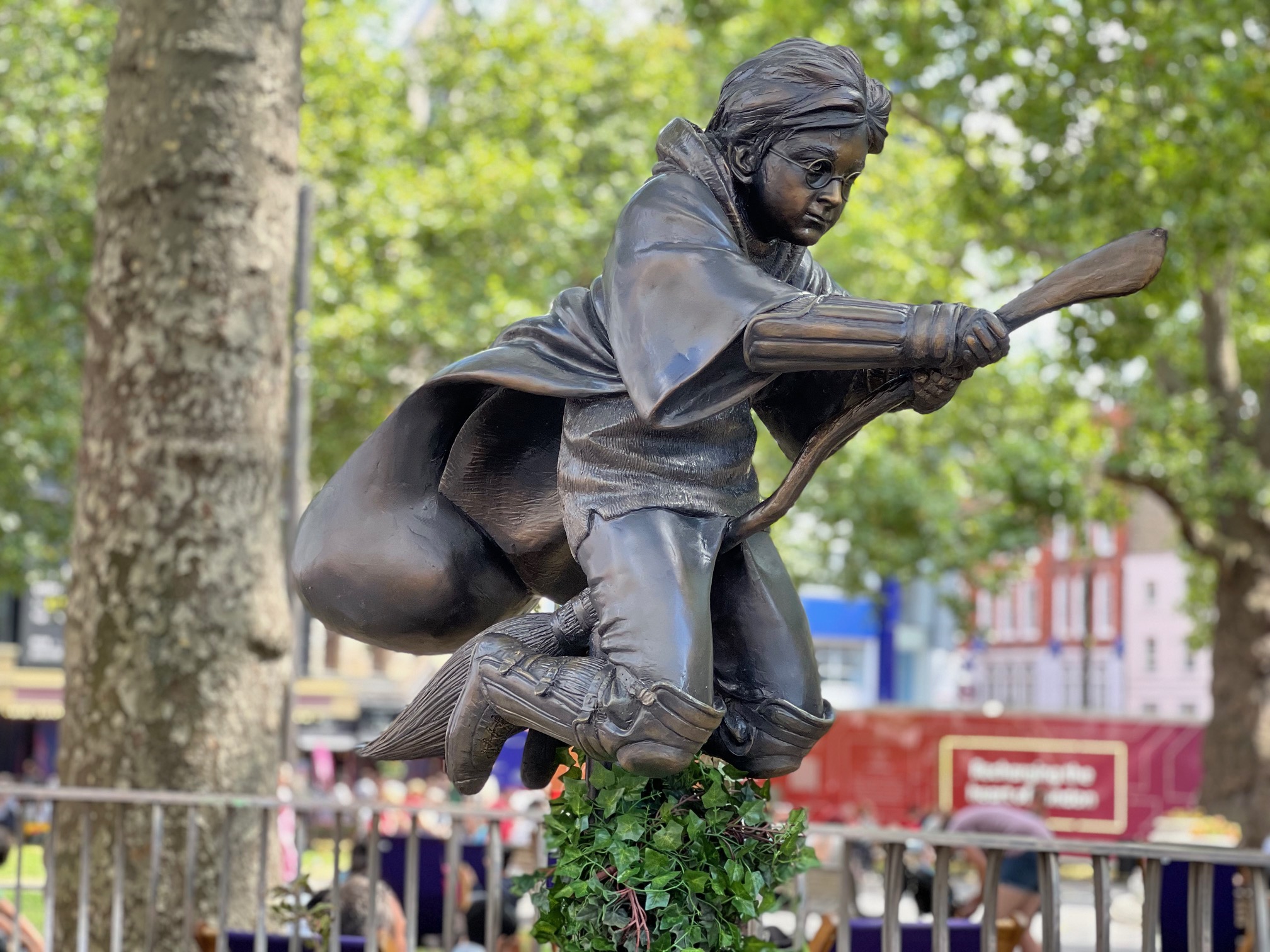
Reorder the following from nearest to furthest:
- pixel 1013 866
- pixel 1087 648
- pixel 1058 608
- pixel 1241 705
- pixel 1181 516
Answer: pixel 1013 866
pixel 1181 516
pixel 1241 705
pixel 1087 648
pixel 1058 608

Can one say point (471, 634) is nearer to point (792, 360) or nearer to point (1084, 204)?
point (792, 360)

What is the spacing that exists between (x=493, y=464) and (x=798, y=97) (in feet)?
2.78

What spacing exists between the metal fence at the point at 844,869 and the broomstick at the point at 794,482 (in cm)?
70

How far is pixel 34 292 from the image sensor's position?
49.9ft

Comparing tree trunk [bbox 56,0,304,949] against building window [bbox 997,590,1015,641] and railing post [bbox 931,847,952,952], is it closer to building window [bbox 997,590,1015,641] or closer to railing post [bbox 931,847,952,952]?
railing post [bbox 931,847,952,952]

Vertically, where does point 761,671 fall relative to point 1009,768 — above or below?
above

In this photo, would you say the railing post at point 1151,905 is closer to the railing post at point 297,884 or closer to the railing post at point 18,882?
Answer: the railing post at point 297,884

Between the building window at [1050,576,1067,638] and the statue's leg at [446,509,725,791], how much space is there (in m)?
50.3

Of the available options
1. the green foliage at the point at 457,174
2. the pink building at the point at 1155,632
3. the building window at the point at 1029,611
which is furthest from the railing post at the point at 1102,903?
the building window at the point at 1029,611

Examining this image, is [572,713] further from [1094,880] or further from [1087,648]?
[1087,648]

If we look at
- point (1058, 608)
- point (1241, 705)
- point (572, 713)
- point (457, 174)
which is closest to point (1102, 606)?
point (1058, 608)

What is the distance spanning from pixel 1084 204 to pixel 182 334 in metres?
8.00

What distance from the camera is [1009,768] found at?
1975 cm

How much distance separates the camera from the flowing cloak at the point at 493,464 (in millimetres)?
2543
